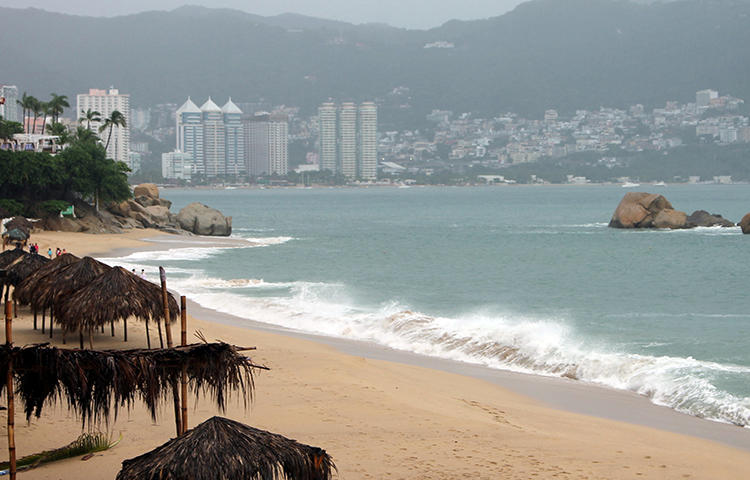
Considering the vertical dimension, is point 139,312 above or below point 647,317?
above

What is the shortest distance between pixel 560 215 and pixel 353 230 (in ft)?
104

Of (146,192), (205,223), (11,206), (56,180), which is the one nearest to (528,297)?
(11,206)

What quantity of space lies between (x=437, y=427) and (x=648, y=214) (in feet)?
165

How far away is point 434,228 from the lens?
6919 cm

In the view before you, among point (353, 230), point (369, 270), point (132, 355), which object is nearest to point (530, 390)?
point (132, 355)

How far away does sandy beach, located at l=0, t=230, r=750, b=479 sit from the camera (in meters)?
9.77

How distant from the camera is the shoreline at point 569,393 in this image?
12.5 m

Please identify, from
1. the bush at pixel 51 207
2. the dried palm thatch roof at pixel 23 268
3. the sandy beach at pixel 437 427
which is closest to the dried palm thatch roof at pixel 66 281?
the sandy beach at pixel 437 427

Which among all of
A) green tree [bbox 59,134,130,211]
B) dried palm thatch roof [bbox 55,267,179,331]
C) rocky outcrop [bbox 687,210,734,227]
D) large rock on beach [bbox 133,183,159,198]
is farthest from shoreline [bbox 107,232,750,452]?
rocky outcrop [bbox 687,210,734,227]

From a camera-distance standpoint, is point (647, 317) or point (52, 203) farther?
point (52, 203)

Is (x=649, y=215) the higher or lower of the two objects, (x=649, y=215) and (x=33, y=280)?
the lower

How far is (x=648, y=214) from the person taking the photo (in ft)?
191

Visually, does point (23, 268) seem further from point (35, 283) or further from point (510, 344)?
point (510, 344)

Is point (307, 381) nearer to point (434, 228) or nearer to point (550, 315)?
point (550, 315)
